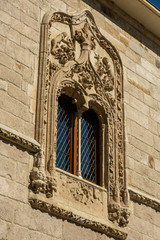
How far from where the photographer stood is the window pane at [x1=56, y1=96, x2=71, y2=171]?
905 centimetres

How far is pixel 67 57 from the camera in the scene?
31.7ft

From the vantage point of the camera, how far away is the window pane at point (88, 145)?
942 centimetres

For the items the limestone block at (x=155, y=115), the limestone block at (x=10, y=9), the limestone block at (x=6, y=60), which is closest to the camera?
the limestone block at (x=6, y=60)

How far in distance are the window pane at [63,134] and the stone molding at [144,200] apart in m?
1.26

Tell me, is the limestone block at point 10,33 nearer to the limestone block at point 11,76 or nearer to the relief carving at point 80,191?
the limestone block at point 11,76

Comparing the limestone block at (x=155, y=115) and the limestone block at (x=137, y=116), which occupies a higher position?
the limestone block at (x=155, y=115)

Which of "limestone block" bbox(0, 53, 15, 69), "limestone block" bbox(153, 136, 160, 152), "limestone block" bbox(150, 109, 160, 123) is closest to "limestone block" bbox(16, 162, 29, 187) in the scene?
"limestone block" bbox(0, 53, 15, 69)

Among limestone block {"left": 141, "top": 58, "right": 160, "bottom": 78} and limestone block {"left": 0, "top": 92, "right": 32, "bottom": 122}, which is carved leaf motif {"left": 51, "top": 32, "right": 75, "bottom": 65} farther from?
limestone block {"left": 141, "top": 58, "right": 160, "bottom": 78}

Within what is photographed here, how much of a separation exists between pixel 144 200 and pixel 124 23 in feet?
11.6

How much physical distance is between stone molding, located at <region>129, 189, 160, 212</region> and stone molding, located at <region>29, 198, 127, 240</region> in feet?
2.46

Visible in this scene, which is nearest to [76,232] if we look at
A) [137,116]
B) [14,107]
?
[14,107]

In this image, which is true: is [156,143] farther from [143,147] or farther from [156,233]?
[156,233]

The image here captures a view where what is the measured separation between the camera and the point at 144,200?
9.80 m

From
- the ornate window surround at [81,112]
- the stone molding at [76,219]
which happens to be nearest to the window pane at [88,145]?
the ornate window surround at [81,112]
